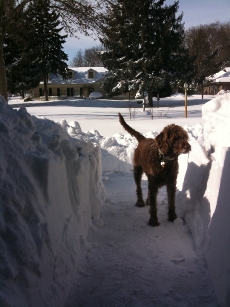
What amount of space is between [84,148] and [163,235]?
5.80 feet

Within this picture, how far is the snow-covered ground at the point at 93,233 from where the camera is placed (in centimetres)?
→ 206

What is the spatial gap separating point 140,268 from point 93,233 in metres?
0.99

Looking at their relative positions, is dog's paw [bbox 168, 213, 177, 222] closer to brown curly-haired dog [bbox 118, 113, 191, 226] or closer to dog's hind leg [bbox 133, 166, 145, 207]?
brown curly-haired dog [bbox 118, 113, 191, 226]

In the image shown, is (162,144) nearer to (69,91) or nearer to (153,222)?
(153,222)

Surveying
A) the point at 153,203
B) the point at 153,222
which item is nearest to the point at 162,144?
the point at 153,203

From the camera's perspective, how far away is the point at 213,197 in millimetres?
3412

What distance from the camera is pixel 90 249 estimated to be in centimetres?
328

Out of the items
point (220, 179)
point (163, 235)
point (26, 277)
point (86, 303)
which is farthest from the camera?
point (163, 235)

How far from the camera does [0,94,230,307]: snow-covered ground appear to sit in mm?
2061

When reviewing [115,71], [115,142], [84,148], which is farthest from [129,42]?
[84,148]

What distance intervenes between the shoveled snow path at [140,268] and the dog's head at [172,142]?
98 cm

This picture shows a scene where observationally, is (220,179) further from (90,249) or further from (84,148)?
(84,148)

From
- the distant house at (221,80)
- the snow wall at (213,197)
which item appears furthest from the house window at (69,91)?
the snow wall at (213,197)

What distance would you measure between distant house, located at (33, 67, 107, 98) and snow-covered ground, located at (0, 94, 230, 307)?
4688 cm
